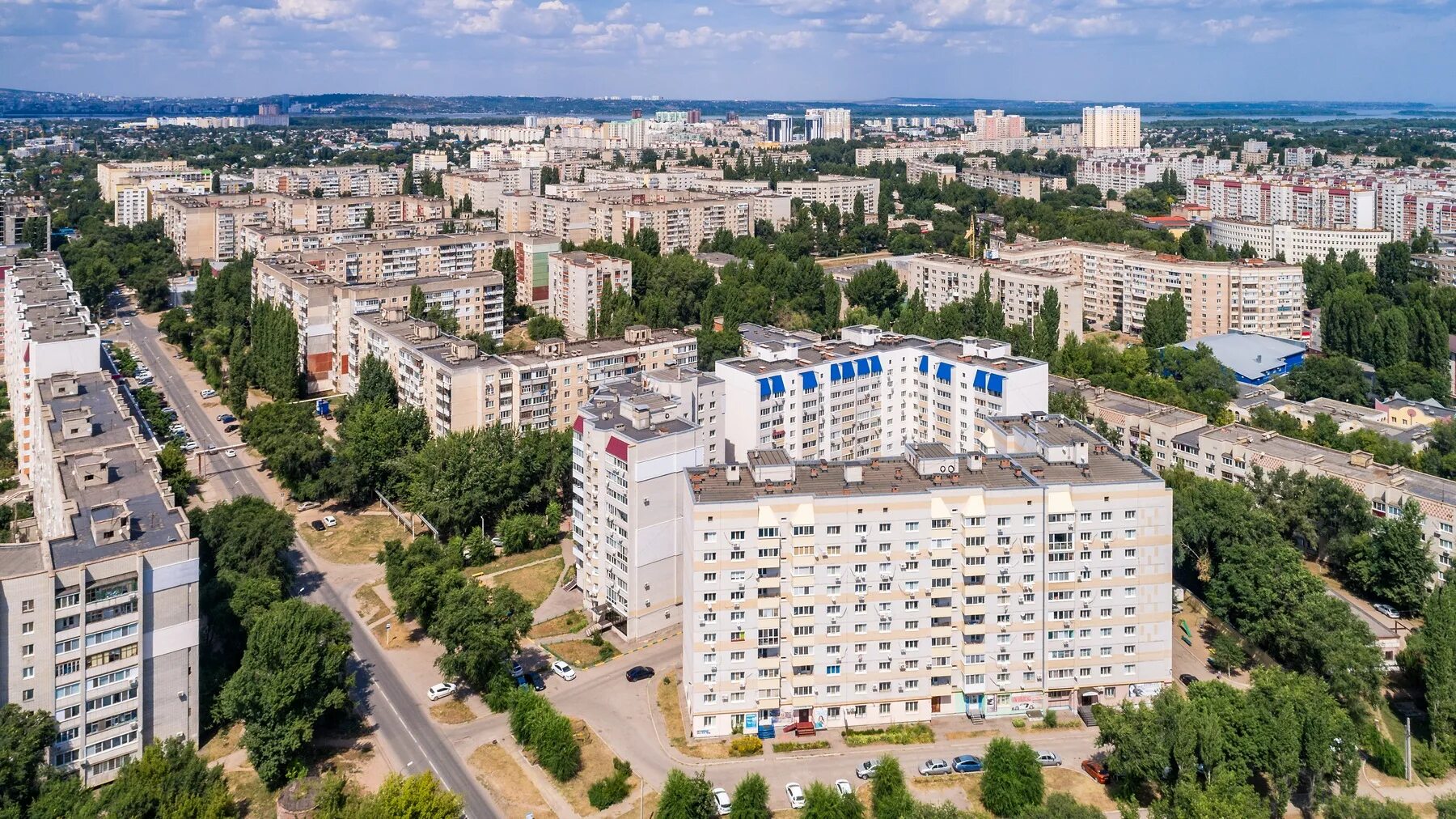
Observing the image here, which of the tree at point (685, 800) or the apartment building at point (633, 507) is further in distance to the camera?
the apartment building at point (633, 507)

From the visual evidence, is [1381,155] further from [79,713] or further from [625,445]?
[79,713]

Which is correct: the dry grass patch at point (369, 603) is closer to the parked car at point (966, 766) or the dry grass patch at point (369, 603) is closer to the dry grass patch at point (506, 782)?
the dry grass patch at point (506, 782)

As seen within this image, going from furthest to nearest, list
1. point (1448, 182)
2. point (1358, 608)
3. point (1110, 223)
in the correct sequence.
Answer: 1. point (1448, 182)
2. point (1110, 223)
3. point (1358, 608)

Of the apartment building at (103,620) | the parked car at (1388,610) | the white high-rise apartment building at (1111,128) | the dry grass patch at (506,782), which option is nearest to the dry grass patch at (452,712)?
the dry grass patch at (506,782)

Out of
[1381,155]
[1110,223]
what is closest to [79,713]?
[1110,223]

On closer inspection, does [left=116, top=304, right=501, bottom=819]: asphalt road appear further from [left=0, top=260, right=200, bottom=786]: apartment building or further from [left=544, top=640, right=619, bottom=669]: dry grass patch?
[left=0, top=260, right=200, bottom=786]: apartment building
